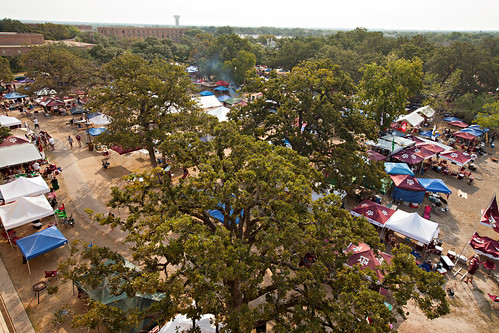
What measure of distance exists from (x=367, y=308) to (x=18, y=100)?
44971 mm

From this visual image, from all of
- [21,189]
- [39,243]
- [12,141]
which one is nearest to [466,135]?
[39,243]

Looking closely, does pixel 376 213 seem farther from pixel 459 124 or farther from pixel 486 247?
pixel 459 124

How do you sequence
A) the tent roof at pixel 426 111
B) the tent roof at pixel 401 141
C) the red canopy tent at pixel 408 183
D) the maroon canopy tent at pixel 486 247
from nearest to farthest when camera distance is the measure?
the maroon canopy tent at pixel 486 247, the red canopy tent at pixel 408 183, the tent roof at pixel 401 141, the tent roof at pixel 426 111

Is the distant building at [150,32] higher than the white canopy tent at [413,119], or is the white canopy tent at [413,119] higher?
the distant building at [150,32]

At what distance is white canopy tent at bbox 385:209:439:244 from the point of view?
43.3ft

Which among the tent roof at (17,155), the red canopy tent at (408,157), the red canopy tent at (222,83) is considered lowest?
the red canopy tent at (408,157)

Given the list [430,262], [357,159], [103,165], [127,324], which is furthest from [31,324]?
[430,262]

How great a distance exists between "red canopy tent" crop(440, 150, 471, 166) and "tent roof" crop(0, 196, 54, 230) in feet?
86.7

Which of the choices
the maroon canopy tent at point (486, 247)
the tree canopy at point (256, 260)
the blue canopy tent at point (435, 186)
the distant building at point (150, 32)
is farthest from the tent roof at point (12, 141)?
the distant building at point (150, 32)

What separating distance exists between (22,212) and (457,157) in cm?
2775

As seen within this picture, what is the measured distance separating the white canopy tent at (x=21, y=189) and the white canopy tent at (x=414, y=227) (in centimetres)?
1848

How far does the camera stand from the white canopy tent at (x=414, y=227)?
1320cm

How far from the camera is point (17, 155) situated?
18.5 meters

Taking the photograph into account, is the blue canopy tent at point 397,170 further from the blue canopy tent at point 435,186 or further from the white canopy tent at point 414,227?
the white canopy tent at point 414,227
